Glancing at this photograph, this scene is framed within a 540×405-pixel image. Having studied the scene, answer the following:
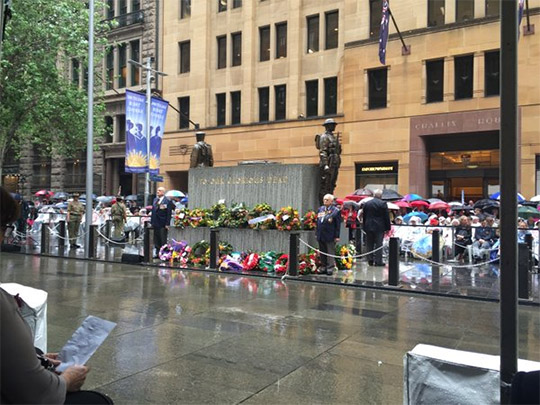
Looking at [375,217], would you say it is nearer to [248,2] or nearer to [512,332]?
[512,332]

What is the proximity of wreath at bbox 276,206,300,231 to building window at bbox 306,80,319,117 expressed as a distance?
1905 centimetres

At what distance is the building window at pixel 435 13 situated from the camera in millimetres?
26800

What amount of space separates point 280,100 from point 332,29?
210 inches

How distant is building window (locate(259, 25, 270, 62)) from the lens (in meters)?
33.4

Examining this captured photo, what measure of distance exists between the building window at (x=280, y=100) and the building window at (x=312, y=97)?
5.04 feet

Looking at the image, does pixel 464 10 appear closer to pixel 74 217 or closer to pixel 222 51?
pixel 222 51

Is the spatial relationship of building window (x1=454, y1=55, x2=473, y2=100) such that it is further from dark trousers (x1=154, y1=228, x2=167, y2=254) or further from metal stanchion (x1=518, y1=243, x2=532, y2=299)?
metal stanchion (x1=518, y1=243, x2=532, y2=299)

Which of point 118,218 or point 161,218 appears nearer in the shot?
point 161,218

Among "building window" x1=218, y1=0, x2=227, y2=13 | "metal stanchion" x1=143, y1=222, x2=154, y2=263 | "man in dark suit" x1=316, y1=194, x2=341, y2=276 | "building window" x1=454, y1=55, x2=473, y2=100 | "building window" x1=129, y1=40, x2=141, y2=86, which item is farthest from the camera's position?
"building window" x1=129, y1=40, x2=141, y2=86

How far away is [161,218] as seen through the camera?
15438 mm

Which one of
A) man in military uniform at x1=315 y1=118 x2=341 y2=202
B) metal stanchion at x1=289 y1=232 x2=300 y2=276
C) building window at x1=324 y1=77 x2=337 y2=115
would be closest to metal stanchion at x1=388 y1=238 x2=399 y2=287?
metal stanchion at x1=289 y1=232 x2=300 y2=276

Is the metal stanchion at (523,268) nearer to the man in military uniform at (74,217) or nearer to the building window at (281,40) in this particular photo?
the man in military uniform at (74,217)

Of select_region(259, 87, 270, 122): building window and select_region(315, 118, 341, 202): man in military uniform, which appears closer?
select_region(315, 118, 341, 202): man in military uniform

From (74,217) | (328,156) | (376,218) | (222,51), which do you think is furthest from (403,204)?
(222,51)
